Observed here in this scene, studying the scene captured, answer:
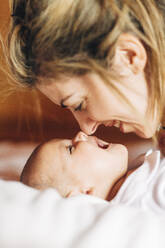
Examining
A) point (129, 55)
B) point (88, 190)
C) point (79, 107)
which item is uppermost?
point (129, 55)

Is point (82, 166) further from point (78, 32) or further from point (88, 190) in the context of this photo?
point (78, 32)

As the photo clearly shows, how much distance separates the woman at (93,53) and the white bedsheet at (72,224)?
27cm

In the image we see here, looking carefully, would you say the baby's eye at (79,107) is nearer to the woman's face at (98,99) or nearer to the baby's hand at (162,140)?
the woman's face at (98,99)

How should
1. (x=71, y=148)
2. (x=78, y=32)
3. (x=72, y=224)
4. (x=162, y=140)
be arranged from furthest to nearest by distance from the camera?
(x=162, y=140) < (x=71, y=148) < (x=78, y=32) < (x=72, y=224)

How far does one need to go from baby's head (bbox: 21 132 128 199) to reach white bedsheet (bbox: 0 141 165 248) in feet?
0.73

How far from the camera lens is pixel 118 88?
0.87 meters

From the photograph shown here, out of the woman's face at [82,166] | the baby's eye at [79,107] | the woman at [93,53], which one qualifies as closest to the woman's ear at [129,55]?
the woman at [93,53]

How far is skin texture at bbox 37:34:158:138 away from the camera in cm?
84

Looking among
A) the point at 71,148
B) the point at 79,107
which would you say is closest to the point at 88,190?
the point at 71,148

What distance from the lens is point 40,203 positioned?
72 cm

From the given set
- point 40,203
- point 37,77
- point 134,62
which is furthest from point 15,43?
point 40,203

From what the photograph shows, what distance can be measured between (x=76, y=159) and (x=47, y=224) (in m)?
0.35

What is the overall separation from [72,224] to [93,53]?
0.37 m

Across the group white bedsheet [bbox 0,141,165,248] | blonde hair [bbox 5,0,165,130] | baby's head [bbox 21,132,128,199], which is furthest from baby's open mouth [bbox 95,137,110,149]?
white bedsheet [bbox 0,141,165,248]
